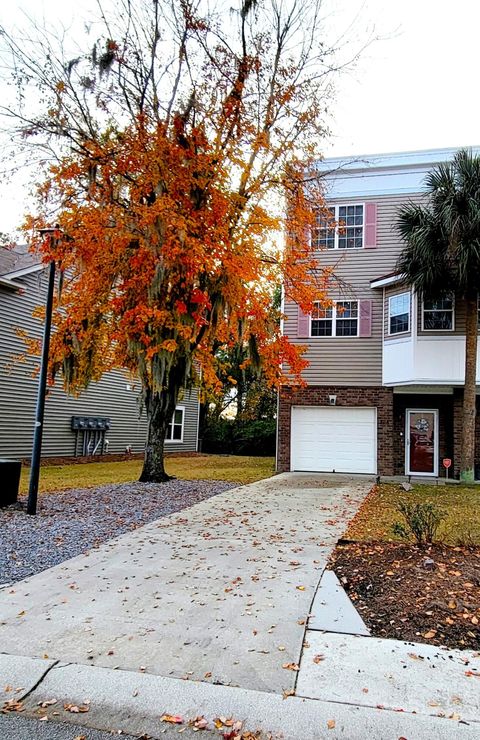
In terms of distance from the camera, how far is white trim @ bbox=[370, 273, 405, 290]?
13.9 m

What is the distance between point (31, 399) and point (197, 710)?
49.6 feet

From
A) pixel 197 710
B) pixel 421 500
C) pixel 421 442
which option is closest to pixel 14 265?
pixel 421 442

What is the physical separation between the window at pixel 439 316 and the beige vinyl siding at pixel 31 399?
8.68 meters

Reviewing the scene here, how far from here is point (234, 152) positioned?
11.0 meters

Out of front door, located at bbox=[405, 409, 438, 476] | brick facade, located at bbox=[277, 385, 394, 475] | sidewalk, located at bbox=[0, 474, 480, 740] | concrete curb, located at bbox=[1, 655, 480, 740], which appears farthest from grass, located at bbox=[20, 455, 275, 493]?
concrete curb, located at bbox=[1, 655, 480, 740]

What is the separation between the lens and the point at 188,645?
138 inches

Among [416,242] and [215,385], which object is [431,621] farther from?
[416,242]

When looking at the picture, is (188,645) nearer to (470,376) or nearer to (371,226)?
(470,376)

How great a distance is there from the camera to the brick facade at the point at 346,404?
1458cm

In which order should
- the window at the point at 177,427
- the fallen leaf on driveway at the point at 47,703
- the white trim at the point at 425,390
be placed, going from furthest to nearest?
1. the window at the point at 177,427
2. the white trim at the point at 425,390
3. the fallen leaf on driveway at the point at 47,703

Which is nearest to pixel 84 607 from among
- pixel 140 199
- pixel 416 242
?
pixel 140 199

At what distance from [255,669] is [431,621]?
4.84 feet

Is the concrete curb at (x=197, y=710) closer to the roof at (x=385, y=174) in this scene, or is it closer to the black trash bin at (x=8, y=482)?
the black trash bin at (x=8, y=482)

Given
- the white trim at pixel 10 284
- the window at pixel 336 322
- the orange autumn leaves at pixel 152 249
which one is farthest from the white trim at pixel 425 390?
the white trim at pixel 10 284
